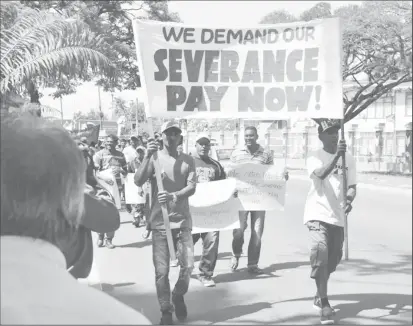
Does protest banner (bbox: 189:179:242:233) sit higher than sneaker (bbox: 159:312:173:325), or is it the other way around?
protest banner (bbox: 189:179:242:233)

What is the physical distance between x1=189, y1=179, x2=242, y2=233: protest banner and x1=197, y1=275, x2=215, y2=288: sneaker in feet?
2.73

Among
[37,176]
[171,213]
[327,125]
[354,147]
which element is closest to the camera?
[37,176]

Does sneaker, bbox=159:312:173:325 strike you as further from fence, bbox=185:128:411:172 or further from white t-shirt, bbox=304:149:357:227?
fence, bbox=185:128:411:172

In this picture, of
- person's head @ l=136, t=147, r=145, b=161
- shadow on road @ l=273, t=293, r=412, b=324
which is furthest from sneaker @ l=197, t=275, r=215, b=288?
person's head @ l=136, t=147, r=145, b=161

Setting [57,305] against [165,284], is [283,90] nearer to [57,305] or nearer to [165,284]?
[165,284]

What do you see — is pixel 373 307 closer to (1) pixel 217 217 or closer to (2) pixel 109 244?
(1) pixel 217 217

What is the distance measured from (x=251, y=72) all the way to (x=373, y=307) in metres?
2.38

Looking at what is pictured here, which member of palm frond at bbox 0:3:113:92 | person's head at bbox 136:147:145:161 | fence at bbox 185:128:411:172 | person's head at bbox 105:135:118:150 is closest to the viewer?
palm frond at bbox 0:3:113:92

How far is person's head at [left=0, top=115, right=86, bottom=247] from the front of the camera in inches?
48.5

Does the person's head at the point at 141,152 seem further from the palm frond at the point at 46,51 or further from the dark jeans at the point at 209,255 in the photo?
the dark jeans at the point at 209,255

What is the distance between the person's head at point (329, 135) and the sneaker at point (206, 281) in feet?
6.78

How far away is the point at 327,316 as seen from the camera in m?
5.45

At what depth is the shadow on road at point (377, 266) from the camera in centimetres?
753

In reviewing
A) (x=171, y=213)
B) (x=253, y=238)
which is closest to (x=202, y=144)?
(x=253, y=238)
